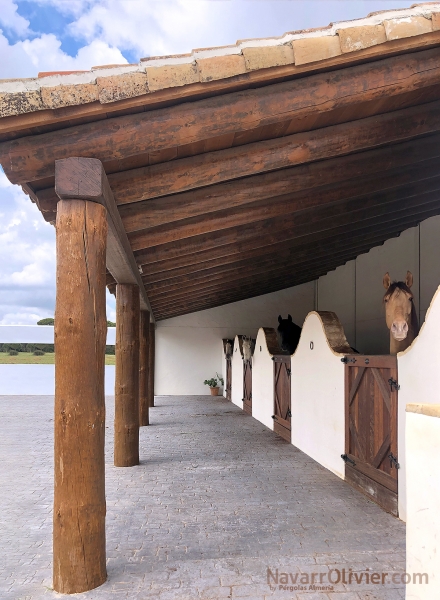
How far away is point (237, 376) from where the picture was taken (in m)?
11.4

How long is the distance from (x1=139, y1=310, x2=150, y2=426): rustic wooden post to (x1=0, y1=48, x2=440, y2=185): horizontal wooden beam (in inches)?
246

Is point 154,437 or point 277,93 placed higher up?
point 277,93

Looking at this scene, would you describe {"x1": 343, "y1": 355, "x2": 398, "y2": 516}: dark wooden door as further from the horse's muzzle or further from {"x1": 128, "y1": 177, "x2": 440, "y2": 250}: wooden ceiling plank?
{"x1": 128, "y1": 177, "x2": 440, "y2": 250}: wooden ceiling plank

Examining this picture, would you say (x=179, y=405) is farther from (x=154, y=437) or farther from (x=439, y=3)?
(x=439, y=3)

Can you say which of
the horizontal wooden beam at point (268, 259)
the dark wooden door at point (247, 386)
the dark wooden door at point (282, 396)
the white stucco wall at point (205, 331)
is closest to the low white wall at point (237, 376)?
the dark wooden door at point (247, 386)

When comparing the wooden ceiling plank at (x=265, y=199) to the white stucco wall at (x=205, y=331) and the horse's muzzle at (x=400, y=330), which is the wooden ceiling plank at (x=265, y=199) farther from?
the white stucco wall at (x=205, y=331)

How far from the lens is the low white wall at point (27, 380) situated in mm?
15148

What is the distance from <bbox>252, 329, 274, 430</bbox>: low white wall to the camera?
819 cm

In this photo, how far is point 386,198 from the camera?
5.30 meters

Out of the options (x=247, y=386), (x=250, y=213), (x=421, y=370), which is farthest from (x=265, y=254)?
(x=247, y=386)

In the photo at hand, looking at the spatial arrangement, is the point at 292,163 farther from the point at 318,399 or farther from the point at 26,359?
the point at 26,359

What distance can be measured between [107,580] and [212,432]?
16.7 ft

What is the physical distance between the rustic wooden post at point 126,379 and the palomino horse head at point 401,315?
2788 mm

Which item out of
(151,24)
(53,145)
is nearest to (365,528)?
(53,145)
